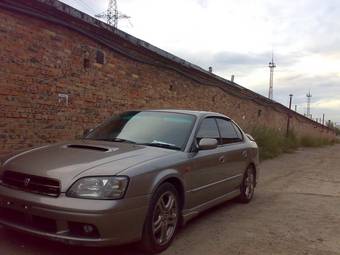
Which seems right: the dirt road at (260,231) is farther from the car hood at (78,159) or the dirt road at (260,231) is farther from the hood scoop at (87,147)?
the hood scoop at (87,147)

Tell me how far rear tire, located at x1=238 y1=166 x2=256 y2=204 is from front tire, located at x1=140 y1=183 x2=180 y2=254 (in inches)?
98.5

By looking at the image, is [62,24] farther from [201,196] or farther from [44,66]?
[201,196]

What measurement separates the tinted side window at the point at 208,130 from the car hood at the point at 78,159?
0.86 m

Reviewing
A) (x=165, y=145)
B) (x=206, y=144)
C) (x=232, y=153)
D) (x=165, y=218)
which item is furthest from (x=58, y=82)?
(x=165, y=218)

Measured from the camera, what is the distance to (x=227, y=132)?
7043 mm

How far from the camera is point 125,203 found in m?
4.19

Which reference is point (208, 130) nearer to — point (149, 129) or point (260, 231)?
point (149, 129)

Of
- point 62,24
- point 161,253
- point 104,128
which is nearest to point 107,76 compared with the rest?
point 62,24

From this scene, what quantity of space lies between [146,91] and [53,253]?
7.31 m

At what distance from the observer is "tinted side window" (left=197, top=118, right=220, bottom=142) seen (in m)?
5.96

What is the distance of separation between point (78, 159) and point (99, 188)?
1.69 feet

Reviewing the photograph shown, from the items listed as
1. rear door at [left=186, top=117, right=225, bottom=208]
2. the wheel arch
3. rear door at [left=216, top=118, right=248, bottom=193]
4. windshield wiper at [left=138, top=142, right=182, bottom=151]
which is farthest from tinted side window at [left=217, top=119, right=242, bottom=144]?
the wheel arch

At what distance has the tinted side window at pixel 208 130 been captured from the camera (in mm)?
5960

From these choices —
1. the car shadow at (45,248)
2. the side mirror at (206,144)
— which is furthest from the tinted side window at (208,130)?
the car shadow at (45,248)
